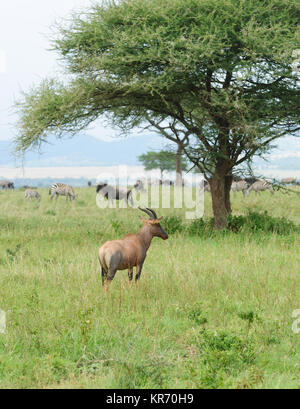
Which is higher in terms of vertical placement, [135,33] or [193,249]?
[135,33]

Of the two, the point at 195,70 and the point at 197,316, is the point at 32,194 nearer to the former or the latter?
the point at 195,70

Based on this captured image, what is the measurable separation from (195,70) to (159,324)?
995 cm

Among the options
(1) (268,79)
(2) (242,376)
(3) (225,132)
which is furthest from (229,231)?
(2) (242,376)

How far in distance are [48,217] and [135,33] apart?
924 centimetres

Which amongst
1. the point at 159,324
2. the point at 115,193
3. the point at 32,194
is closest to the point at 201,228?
the point at 159,324

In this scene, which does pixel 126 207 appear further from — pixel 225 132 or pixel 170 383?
pixel 170 383

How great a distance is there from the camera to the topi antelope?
22.1 feet

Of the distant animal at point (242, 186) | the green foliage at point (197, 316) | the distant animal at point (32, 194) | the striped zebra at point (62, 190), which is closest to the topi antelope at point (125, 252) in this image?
the green foliage at point (197, 316)

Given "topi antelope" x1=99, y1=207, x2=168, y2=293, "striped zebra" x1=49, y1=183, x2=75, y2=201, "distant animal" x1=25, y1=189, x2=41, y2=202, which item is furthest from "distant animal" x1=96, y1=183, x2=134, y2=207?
"topi antelope" x1=99, y1=207, x2=168, y2=293

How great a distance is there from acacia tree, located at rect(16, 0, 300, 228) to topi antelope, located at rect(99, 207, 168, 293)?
7348 millimetres

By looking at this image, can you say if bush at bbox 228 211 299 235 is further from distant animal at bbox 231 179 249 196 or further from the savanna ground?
distant animal at bbox 231 179 249 196

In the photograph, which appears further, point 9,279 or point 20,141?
point 20,141

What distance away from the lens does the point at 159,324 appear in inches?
250

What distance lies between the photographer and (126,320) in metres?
6.33
